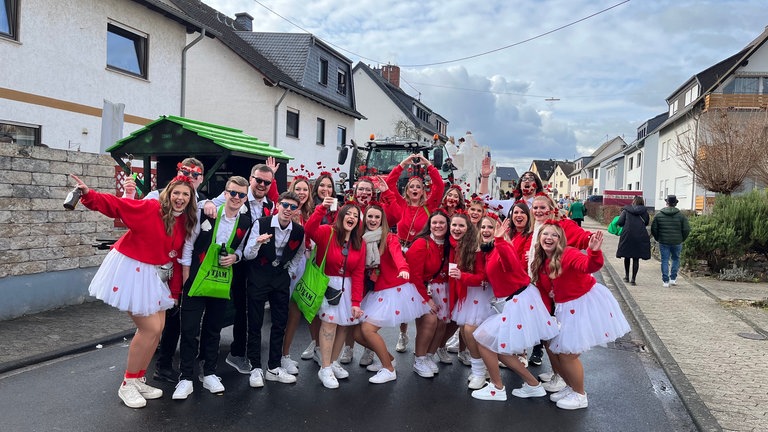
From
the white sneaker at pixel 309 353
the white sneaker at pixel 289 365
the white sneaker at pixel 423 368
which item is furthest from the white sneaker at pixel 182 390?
the white sneaker at pixel 423 368

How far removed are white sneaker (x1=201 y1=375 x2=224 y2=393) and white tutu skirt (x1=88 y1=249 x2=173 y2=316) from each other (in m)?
0.78

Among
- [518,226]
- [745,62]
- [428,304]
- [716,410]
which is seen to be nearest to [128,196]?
[428,304]

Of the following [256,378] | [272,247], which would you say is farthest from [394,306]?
[256,378]

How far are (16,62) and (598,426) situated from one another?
10.9m

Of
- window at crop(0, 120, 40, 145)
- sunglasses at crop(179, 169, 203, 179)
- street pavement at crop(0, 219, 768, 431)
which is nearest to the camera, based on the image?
street pavement at crop(0, 219, 768, 431)

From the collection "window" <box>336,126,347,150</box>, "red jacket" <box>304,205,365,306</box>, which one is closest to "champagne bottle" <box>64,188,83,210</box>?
"red jacket" <box>304,205,365,306</box>

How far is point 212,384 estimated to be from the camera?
462 cm

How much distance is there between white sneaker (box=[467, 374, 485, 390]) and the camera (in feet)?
16.2

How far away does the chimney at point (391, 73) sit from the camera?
140 ft

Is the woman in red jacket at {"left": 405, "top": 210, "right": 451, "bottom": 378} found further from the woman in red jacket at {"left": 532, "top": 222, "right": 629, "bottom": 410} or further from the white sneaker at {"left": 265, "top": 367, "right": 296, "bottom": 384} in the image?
the white sneaker at {"left": 265, "top": 367, "right": 296, "bottom": 384}

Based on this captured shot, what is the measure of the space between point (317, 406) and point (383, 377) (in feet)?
2.65

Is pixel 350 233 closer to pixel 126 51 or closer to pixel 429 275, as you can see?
pixel 429 275

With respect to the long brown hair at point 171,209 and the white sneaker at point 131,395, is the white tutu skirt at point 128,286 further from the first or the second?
the white sneaker at point 131,395

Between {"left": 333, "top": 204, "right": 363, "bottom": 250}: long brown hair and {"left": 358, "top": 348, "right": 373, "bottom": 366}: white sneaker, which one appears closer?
{"left": 333, "top": 204, "right": 363, "bottom": 250}: long brown hair
